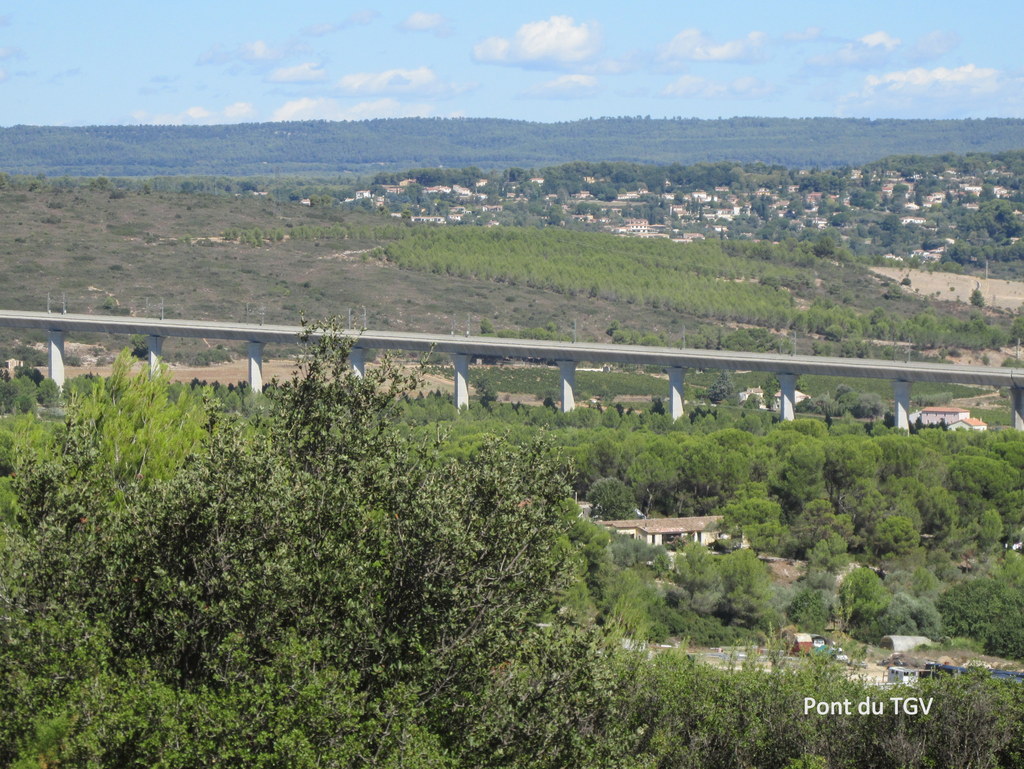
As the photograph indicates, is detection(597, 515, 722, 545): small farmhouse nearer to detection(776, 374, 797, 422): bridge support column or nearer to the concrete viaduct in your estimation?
the concrete viaduct

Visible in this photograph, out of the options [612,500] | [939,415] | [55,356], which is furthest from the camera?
[55,356]

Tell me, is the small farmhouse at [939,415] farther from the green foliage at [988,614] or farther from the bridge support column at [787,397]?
the green foliage at [988,614]

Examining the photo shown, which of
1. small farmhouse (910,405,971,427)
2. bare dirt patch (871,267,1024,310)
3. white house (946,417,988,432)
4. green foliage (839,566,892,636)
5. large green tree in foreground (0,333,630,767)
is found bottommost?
bare dirt patch (871,267,1024,310)

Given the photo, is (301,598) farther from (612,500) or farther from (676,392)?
(676,392)

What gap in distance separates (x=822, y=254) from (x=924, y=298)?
53.4ft

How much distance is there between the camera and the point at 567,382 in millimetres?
79562

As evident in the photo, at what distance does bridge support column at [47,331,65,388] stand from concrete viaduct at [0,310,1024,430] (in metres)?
0.05

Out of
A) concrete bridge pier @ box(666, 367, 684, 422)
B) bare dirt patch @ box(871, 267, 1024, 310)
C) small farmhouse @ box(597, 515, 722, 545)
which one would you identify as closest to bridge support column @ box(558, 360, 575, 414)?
concrete bridge pier @ box(666, 367, 684, 422)

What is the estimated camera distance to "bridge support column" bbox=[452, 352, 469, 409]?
259 feet

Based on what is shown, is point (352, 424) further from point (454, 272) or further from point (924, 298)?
point (924, 298)

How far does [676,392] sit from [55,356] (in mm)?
33573

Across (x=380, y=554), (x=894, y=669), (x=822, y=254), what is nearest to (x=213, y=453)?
(x=380, y=554)

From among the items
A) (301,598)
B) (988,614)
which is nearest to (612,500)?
(988,614)

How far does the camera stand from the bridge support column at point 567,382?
258 ft
